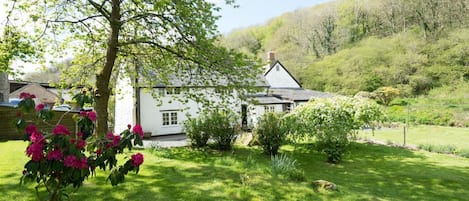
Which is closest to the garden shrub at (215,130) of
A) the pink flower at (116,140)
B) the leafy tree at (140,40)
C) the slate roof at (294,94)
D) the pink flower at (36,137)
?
the leafy tree at (140,40)

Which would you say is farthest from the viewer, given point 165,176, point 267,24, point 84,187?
point 267,24

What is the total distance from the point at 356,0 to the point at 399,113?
35.6 meters

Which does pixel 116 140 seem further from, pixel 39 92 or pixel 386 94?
pixel 386 94

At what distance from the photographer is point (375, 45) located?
44781mm

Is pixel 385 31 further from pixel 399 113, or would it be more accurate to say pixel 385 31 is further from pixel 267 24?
pixel 267 24

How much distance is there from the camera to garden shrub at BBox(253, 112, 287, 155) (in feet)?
38.4

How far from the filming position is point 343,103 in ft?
41.3

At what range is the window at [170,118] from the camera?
20984 mm

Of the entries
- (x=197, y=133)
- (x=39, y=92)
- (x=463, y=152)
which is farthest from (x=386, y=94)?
(x=39, y=92)

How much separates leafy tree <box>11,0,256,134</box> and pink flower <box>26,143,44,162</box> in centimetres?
427

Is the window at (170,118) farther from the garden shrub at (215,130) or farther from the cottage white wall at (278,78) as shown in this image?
the cottage white wall at (278,78)

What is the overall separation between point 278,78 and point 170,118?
15.3 metres

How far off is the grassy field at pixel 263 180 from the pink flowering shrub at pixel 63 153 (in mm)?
1939

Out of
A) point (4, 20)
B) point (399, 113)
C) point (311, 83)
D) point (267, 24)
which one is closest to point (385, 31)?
point (311, 83)
